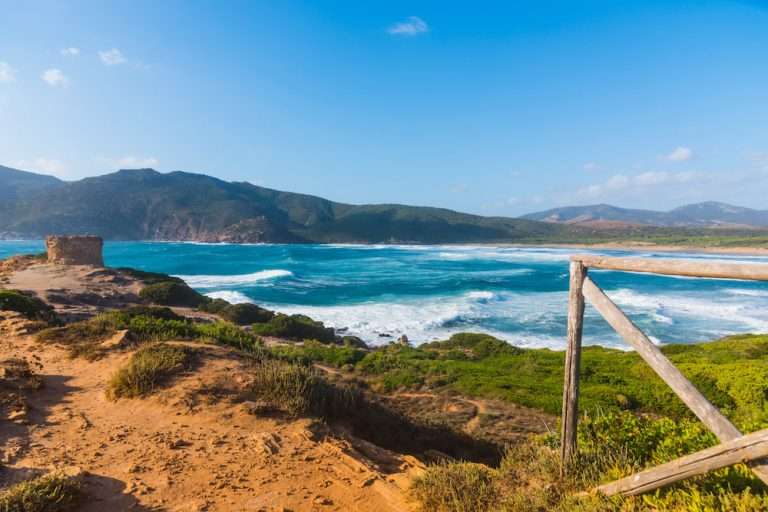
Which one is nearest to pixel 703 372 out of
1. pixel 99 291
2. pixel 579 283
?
pixel 579 283

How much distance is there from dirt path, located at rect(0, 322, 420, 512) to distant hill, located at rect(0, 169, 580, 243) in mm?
121441

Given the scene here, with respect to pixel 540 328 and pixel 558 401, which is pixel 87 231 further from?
pixel 558 401

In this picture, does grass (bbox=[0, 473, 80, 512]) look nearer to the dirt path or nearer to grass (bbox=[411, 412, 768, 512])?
the dirt path

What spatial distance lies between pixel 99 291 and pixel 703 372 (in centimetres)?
2390

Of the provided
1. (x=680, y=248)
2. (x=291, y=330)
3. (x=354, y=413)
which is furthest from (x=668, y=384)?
(x=680, y=248)

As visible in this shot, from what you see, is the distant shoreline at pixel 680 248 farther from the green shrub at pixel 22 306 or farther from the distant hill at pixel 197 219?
the green shrub at pixel 22 306

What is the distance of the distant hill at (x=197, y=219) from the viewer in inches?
5015

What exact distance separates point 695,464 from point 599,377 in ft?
32.3

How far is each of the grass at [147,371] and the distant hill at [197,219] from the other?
12019cm

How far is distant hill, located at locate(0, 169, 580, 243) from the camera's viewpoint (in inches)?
5015

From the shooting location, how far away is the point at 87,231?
12469 cm

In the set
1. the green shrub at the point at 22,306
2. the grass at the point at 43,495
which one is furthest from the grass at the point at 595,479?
the green shrub at the point at 22,306

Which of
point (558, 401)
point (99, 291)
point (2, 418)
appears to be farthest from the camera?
point (99, 291)

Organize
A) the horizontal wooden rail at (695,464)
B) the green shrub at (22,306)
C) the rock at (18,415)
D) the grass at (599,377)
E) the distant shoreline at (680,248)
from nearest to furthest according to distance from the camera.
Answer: the horizontal wooden rail at (695,464) → the rock at (18,415) → the grass at (599,377) → the green shrub at (22,306) → the distant shoreline at (680,248)
